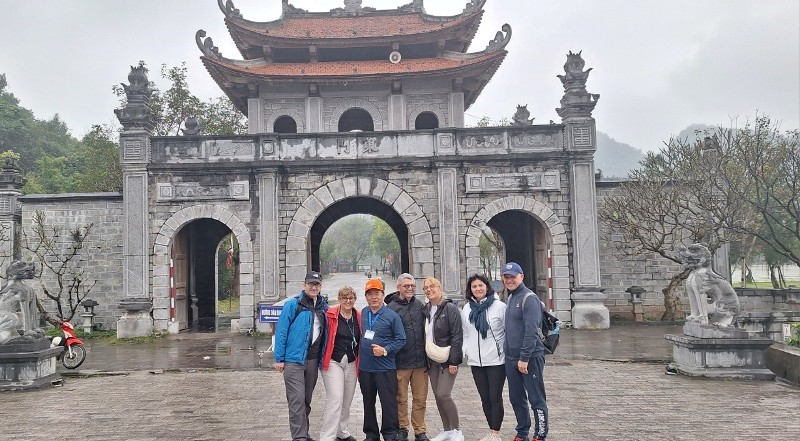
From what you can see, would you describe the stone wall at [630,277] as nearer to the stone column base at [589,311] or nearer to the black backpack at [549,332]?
the stone column base at [589,311]

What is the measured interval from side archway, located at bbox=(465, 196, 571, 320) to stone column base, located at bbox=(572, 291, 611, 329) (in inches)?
9.7

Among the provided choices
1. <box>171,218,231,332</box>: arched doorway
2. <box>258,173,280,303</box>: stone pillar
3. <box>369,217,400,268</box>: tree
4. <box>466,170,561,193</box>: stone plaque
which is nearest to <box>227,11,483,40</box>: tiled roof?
<box>258,173,280,303</box>: stone pillar

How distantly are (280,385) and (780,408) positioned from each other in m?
6.65

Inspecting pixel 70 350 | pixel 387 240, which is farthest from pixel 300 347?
pixel 387 240

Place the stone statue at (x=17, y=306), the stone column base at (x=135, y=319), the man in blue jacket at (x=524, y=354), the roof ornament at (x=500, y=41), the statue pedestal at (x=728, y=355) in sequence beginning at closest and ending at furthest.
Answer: the man in blue jacket at (x=524, y=354) → the statue pedestal at (x=728, y=355) → the stone statue at (x=17, y=306) → the stone column base at (x=135, y=319) → the roof ornament at (x=500, y=41)

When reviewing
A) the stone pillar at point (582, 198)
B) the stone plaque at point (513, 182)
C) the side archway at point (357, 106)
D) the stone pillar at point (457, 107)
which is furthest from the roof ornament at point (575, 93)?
the side archway at point (357, 106)

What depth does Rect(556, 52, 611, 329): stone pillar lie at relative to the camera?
48.2 feet

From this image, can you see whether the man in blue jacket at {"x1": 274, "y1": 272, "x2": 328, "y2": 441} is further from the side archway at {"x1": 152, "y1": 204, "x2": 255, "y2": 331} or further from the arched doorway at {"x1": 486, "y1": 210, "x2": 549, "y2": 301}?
the arched doorway at {"x1": 486, "y1": 210, "x2": 549, "y2": 301}

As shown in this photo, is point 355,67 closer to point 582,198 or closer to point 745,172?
point 582,198

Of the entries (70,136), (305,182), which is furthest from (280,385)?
(70,136)

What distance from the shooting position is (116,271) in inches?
618

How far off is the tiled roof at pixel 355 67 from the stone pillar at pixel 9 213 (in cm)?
637

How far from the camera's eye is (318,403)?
7.52 metres

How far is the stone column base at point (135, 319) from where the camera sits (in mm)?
14383
